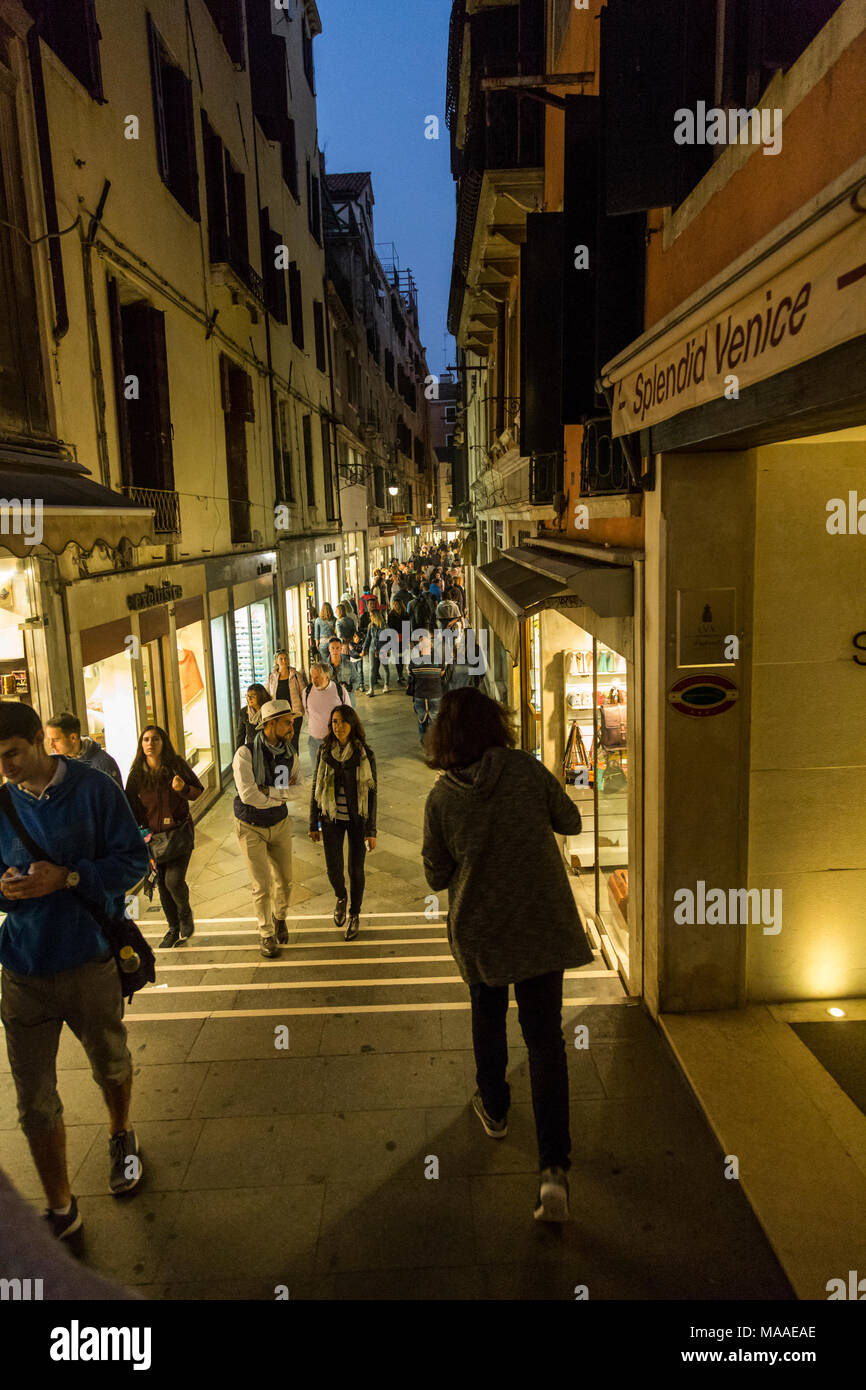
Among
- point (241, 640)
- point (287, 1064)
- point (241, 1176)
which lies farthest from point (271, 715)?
point (241, 640)

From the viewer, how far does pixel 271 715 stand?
6039 mm

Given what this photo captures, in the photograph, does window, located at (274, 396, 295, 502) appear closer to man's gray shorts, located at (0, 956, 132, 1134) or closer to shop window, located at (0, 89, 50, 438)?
shop window, located at (0, 89, 50, 438)

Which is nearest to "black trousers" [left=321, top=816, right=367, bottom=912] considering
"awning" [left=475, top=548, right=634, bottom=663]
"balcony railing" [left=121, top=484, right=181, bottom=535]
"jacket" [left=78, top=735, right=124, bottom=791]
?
"jacket" [left=78, top=735, right=124, bottom=791]

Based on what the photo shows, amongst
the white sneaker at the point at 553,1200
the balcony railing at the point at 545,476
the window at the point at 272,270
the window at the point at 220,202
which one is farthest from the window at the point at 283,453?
the white sneaker at the point at 553,1200

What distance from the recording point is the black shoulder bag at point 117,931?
336cm

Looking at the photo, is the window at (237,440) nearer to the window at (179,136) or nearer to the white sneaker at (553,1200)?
the window at (179,136)

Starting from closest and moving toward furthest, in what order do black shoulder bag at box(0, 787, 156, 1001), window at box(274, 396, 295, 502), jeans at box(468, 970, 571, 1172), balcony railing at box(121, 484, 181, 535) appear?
black shoulder bag at box(0, 787, 156, 1001)
jeans at box(468, 970, 571, 1172)
balcony railing at box(121, 484, 181, 535)
window at box(274, 396, 295, 502)

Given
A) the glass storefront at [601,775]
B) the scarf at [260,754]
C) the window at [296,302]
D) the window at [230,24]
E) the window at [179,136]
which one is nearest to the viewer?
the scarf at [260,754]

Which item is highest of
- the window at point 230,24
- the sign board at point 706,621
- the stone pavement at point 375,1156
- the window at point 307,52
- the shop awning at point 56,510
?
the window at point 307,52

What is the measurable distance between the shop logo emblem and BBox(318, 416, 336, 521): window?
18.2 m

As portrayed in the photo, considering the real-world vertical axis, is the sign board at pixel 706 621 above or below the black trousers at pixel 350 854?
above

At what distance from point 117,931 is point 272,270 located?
1482cm

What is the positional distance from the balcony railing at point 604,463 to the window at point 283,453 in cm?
1056

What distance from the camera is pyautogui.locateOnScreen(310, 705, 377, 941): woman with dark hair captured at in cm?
608
